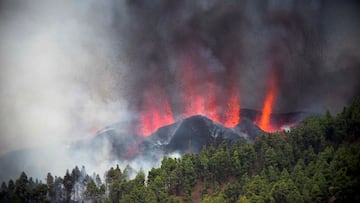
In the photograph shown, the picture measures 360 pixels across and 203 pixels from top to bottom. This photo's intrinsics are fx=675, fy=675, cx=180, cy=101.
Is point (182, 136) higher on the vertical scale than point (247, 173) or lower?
higher

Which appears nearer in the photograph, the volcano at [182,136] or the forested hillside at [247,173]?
the forested hillside at [247,173]

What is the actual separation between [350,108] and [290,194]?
1301 centimetres

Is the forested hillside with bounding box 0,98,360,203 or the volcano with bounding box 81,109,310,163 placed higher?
the volcano with bounding box 81,109,310,163

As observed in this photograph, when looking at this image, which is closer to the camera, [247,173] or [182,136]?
[247,173]

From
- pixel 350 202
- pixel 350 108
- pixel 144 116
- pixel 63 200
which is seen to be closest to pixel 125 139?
pixel 144 116

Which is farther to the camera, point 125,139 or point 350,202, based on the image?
point 125,139

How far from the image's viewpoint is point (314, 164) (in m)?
57.5

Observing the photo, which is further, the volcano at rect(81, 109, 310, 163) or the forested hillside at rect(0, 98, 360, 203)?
the volcano at rect(81, 109, 310, 163)

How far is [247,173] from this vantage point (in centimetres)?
6175

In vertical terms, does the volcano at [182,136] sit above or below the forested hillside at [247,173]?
above

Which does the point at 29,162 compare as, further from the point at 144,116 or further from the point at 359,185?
the point at 359,185

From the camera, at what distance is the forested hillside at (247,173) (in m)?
55.1

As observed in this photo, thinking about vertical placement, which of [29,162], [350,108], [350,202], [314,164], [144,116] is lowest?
[350,202]

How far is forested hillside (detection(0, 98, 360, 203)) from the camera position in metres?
55.1
